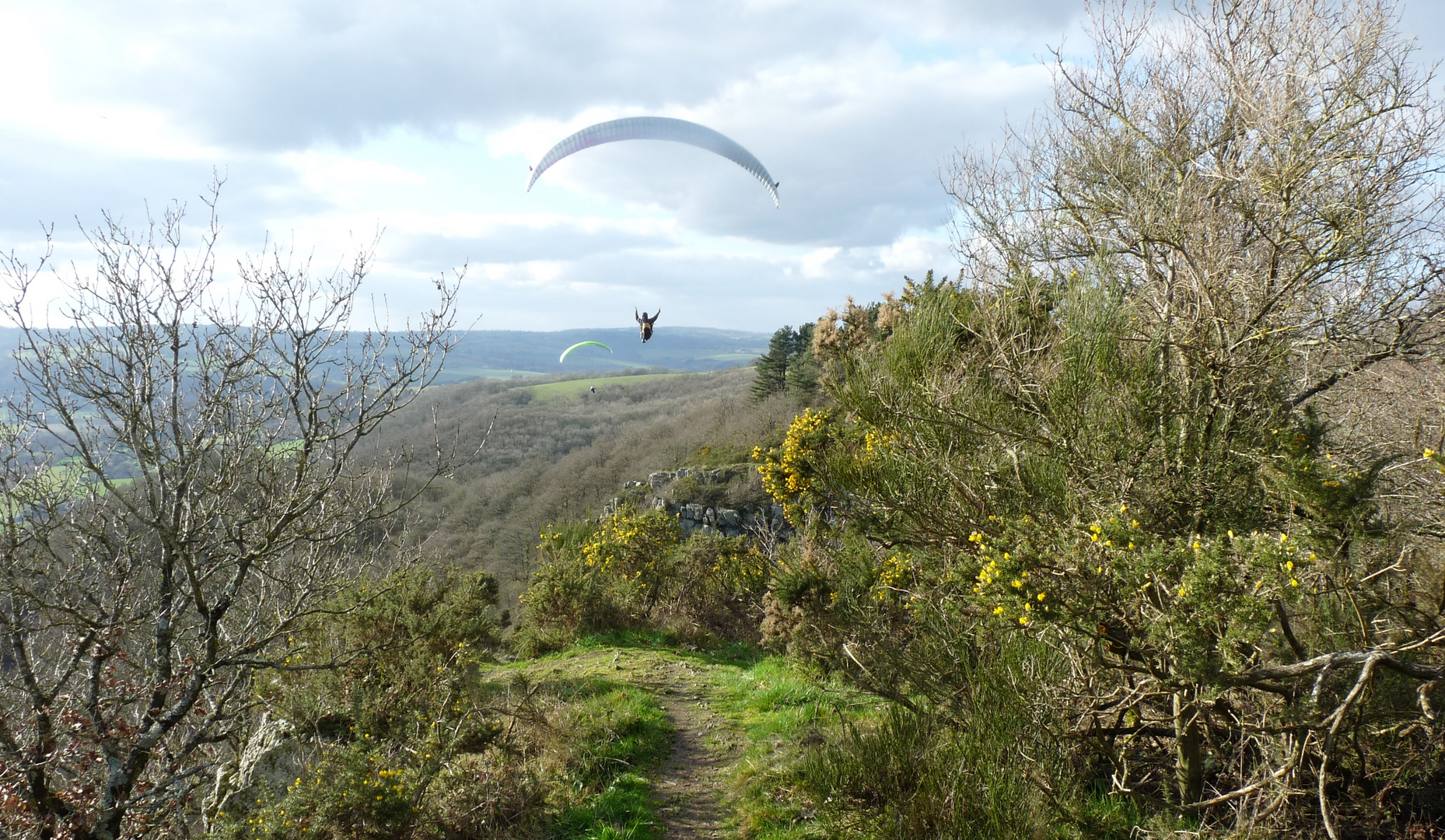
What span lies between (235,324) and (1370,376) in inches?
331

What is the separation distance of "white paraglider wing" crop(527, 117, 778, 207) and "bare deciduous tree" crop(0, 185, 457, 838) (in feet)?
20.5

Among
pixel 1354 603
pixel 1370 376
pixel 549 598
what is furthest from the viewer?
pixel 549 598

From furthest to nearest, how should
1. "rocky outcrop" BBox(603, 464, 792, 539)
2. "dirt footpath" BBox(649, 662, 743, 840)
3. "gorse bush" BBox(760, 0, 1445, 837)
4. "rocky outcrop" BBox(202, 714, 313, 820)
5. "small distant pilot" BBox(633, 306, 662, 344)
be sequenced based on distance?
"rocky outcrop" BBox(603, 464, 792, 539), "small distant pilot" BBox(633, 306, 662, 344), "rocky outcrop" BBox(202, 714, 313, 820), "dirt footpath" BBox(649, 662, 743, 840), "gorse bush" BBox(760, 0, 1445, 837)

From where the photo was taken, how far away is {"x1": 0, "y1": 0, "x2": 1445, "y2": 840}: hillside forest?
9.11 feet

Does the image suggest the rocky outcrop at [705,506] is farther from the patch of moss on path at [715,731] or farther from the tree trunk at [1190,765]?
the tree trunk at [1190,765]

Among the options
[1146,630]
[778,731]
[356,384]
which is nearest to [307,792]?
[356,384]

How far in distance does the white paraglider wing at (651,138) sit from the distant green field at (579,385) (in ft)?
153

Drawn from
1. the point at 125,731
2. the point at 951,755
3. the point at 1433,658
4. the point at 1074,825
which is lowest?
the point at 125,731

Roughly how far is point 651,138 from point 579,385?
60.0 m

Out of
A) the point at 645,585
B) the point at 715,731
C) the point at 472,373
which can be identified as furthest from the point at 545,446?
the point at 715,731

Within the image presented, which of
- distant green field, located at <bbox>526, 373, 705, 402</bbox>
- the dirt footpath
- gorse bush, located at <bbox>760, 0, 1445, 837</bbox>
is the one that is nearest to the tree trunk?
gorse bush, located at <bbox>760, 0, 1445, 837</bbox>

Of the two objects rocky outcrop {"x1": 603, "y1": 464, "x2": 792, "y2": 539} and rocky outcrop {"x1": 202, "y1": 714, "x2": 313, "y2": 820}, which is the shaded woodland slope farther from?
rocky outcrop {"x1": 202, "y1": 714, "x2": 313, "y2": 820}

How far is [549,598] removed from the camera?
10.7m

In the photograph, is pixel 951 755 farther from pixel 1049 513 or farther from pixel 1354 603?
pixel 1354 603
